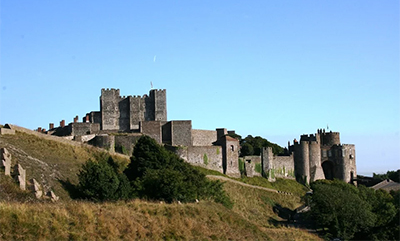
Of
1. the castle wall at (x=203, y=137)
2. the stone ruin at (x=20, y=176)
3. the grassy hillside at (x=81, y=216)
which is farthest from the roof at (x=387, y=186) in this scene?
the stone ruin at (x=20, y=176)

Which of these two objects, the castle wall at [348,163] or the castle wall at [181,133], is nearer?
the castle wall at [181,133]

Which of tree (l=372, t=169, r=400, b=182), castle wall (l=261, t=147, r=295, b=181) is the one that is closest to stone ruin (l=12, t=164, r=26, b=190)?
castle wall (l=261, t=147, r=295, b=181)

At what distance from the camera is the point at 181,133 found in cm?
5053

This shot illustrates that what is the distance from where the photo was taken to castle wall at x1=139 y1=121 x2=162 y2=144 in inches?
1977

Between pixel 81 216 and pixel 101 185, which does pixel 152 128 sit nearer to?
pixel 101 185

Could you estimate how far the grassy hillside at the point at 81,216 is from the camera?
1557 cm

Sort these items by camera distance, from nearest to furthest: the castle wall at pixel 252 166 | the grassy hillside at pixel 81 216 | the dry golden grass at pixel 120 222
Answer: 1. the dry golden grass at pixel 120 222
2. the grassy hillside at pixel 81 216
3. the castle wall at pixel 252 166

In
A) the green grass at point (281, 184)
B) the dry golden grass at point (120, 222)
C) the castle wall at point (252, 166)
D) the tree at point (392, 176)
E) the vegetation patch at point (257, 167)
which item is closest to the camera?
the dry golden grass at point (120, 222)

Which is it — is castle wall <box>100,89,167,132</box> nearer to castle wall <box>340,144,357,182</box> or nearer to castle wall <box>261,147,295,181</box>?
castle wall <box>261,147,295,181</box>

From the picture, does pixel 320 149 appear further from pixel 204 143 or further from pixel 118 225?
pixel 118 225

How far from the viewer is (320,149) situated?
61.5 meters

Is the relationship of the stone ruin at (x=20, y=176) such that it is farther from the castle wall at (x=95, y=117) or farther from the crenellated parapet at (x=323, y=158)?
the crenellated parapet at (x=323, y=158)

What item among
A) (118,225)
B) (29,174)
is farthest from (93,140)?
(118,225)

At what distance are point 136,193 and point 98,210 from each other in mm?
10460
